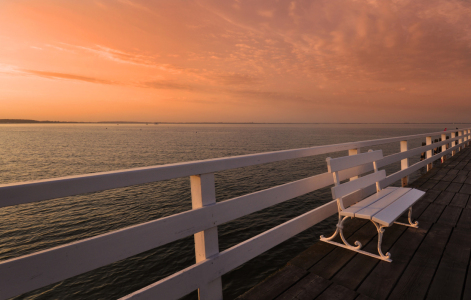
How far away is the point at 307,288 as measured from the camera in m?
2.33

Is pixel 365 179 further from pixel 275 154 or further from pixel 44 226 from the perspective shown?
pixel 44 226

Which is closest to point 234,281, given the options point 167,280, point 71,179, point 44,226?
point 167,280

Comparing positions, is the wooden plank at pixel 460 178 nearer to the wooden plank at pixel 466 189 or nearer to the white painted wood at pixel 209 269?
the wooden plank at pixel 466 189

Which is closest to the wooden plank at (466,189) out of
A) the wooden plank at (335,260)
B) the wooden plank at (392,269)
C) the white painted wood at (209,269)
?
the wooden plank at (392,269)

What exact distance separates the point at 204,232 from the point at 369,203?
2384 millimetres

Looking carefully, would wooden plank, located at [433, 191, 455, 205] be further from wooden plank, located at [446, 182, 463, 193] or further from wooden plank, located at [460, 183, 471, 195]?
wooden plank, located at [460, 183, 471, 195]

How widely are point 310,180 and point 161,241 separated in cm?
206

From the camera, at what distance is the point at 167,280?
173cm

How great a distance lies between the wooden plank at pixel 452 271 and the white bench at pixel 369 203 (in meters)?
0.47

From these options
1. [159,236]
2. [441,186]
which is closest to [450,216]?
[441,186]

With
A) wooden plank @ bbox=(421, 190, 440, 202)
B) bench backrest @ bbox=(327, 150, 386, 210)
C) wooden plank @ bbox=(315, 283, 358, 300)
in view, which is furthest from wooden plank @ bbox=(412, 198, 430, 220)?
wooden plank @ bbox=(315, 283, 358, 300)

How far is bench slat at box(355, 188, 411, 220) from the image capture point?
277 centimetres

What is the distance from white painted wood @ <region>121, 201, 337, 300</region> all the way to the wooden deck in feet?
1.15

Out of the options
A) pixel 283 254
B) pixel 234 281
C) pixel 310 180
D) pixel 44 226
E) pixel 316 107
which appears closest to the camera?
pixel 310 180
